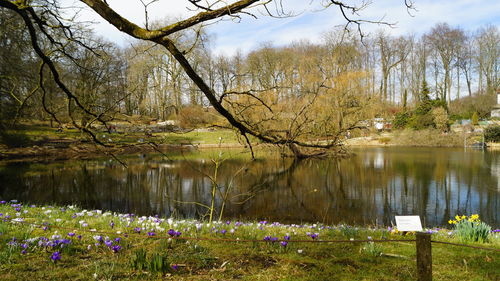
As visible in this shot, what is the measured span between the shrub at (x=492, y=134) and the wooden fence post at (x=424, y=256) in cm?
2970

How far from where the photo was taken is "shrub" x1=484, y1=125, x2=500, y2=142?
25716 millimetres

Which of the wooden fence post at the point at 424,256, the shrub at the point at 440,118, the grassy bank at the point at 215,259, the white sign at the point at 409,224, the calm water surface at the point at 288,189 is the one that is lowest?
the calm water surface at the point at 288,189

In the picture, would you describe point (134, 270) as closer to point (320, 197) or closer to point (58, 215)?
point (58, 215)

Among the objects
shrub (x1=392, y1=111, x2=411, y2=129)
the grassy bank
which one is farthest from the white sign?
shrub (x1=392, y1=111, x2=411, y2=129)

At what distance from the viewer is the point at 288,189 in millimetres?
10797

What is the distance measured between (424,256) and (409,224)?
1404 millimetres

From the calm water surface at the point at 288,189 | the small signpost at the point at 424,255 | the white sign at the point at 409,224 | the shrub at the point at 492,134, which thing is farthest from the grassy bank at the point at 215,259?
the shrub at the point at 492,134

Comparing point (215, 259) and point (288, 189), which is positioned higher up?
point (215, 259)

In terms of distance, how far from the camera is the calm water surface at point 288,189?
26.6 feet

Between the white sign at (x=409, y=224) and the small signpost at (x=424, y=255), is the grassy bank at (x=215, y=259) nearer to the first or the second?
the white sign at (x=409, y=224)

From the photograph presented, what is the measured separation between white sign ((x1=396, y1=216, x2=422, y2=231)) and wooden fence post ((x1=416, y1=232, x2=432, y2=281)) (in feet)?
4.22

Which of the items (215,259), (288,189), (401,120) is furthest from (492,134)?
(215,259)

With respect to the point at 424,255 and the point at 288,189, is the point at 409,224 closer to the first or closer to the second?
the point at 424,255

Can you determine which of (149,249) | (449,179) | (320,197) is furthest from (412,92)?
(149,249)
